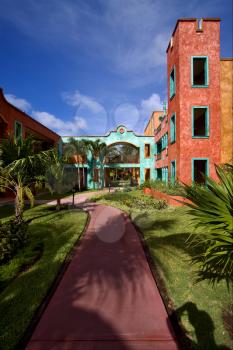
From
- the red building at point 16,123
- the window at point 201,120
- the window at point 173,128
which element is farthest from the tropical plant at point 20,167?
the window at point 201,120

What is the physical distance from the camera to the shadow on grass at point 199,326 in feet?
8.61

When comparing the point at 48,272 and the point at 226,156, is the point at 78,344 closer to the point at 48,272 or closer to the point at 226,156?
the point at 48,272

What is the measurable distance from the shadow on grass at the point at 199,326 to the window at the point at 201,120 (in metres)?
13.0

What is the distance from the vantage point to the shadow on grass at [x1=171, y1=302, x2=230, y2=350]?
262cm

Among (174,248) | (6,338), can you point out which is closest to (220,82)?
(174,248)

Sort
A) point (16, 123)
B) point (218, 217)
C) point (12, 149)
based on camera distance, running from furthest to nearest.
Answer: point (16, 123)
point (12, 149)
point (218, 217)

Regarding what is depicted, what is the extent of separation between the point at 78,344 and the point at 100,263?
7.67 ft

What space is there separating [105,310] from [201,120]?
18.1 meters

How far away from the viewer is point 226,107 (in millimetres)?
14078

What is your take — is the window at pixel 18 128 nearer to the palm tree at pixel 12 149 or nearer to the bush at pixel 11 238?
the palm tree at pixel 12 149

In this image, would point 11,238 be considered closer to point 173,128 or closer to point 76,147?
point 173,128

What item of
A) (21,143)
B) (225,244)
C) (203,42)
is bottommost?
(225,244)

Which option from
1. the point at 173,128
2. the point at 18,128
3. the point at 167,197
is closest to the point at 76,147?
the point at 18,128

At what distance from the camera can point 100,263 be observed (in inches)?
200
